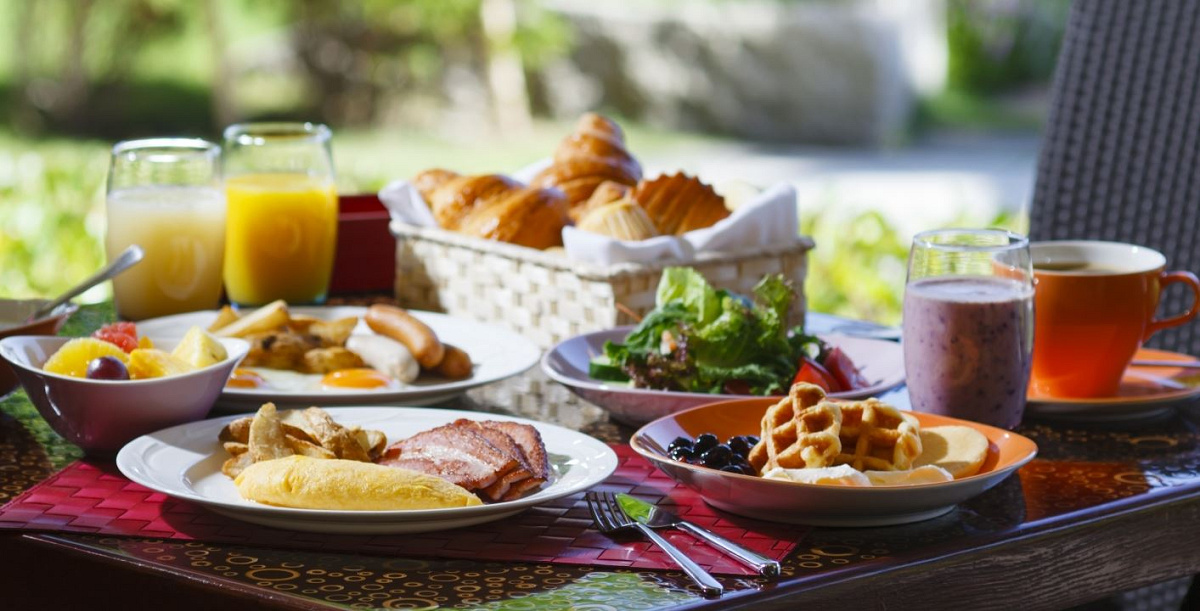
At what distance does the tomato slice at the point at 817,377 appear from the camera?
4.94 feet

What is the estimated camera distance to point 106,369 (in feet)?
4.37

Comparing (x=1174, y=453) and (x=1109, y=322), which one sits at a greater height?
(x=1109, y=322)

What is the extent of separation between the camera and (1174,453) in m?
1.38

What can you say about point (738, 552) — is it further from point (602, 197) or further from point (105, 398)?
point (602, 197)

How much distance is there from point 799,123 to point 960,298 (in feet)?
26.0

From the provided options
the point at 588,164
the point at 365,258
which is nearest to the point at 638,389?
the point at 588,164

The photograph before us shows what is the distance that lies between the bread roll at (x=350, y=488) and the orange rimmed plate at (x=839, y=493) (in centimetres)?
18

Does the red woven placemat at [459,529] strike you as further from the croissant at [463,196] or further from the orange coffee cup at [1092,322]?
the croissant at [463,196]

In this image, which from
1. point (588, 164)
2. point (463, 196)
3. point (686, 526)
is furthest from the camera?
point (588, 164)

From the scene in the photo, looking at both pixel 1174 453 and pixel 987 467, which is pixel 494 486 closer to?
pixel 987 467

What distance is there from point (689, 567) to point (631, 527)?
0.36ft

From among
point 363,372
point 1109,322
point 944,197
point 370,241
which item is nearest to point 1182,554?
point 1109,322

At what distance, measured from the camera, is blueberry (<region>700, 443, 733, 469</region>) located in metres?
1.19

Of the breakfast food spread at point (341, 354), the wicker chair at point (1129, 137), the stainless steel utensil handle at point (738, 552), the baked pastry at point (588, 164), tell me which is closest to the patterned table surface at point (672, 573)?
the stainless steel utensil handle at point (738, 552)
